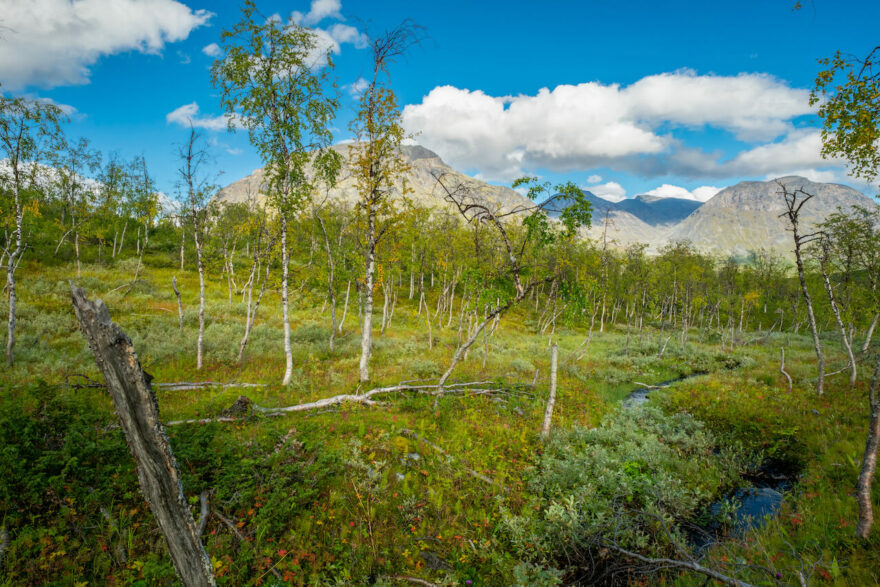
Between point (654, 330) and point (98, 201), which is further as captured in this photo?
point (654, 330)

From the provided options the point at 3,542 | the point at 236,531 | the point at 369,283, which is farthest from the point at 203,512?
the point at 369,283

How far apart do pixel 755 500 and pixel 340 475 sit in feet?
41.2

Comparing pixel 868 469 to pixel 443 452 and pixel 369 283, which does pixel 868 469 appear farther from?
pixel 369 283

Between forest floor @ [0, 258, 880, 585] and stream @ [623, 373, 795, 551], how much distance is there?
536mm

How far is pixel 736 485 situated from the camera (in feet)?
35.9

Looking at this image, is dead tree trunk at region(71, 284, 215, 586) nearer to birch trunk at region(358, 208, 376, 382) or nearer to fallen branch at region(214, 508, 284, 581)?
fallen branch at region(214, 508, 284, 581)

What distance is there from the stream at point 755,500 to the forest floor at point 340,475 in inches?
21.1

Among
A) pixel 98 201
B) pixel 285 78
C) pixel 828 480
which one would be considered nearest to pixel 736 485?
pixel 828 480

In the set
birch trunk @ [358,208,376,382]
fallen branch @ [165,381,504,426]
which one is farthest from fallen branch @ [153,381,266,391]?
birch trunk @ [358,208,376,382]

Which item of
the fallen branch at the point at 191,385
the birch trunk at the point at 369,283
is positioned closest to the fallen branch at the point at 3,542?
the fallen branch at the point at 191,385

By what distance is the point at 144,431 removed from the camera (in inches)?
111

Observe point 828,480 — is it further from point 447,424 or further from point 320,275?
point 320,275

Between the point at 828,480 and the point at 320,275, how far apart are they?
26.5 meters

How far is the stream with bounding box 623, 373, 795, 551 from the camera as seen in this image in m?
8.60
